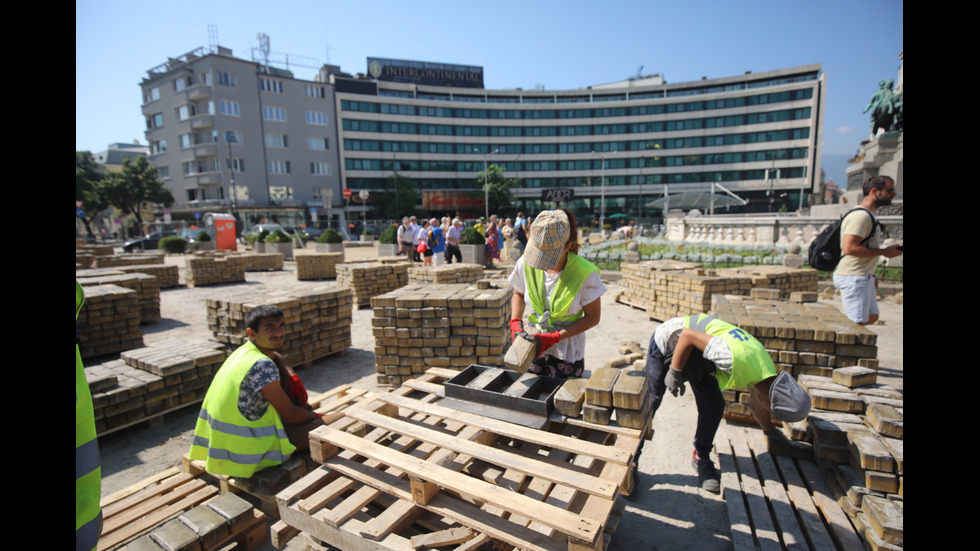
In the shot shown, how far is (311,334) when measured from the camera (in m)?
6.95

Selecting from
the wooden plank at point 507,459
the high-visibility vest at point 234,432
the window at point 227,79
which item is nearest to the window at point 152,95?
the window at point 227,79

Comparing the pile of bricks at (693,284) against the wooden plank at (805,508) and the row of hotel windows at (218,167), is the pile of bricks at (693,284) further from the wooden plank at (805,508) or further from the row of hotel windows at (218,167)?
the row of hotel windows at (218,167)

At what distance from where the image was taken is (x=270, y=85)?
166 feet

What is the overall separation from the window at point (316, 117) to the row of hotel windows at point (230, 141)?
80.0 inches

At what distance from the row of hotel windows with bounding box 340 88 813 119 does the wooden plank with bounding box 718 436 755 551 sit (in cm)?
6374

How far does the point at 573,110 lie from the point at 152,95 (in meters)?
57.7

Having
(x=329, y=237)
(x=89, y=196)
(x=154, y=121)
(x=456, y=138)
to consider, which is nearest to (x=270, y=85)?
(x=154, y=121)

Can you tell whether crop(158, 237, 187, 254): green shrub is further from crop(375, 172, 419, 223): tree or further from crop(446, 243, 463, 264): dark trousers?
crop(375, 172, 419, 223): tree

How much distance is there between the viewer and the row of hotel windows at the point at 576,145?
59719mm

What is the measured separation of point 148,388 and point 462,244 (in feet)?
41.8

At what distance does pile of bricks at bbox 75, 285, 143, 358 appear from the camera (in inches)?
283

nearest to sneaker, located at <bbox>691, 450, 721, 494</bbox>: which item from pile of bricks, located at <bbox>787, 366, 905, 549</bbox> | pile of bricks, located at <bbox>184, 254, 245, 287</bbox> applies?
pile of bricks, located at <bbox>787, 366, 905, 549</bbox>
